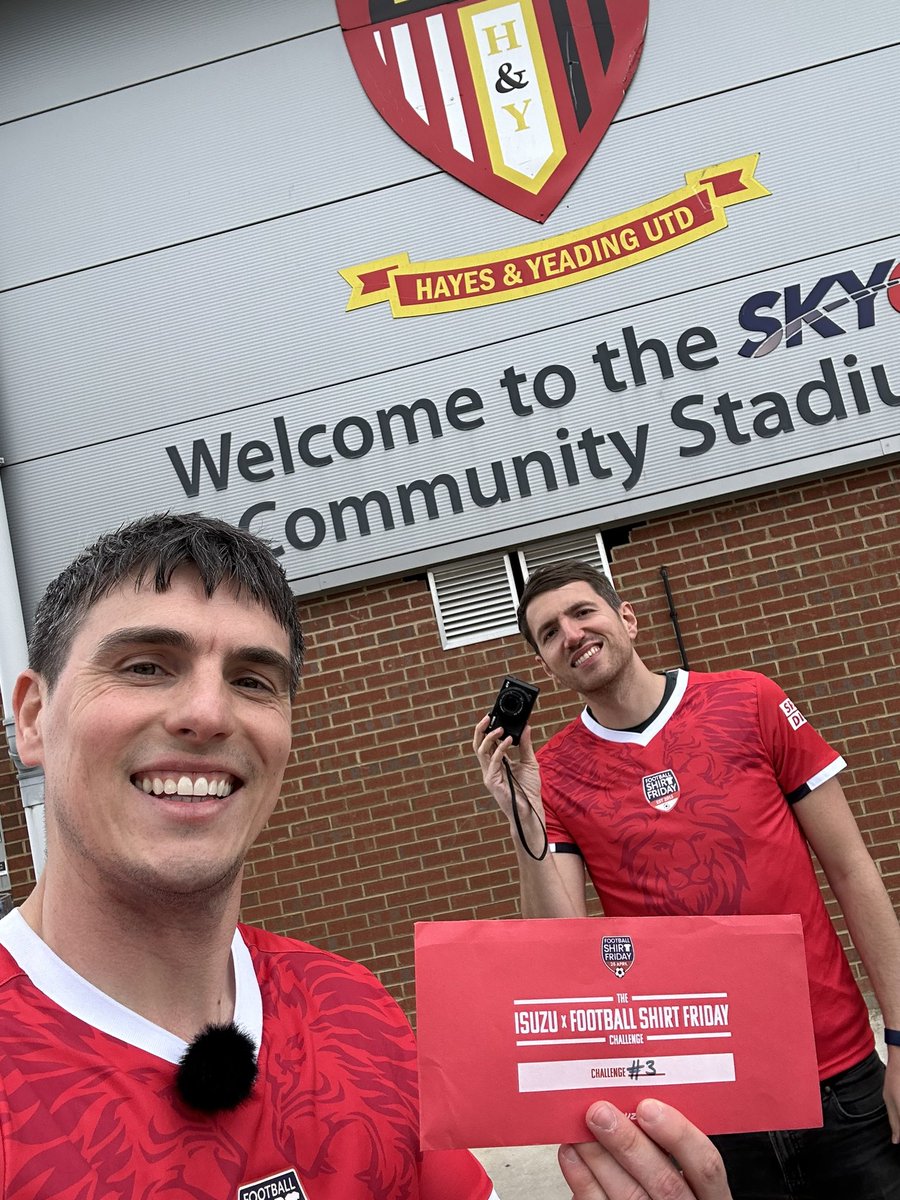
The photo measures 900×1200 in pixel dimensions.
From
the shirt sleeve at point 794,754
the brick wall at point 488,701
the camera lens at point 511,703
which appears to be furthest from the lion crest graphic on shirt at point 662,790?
the brick wall at point 488,701

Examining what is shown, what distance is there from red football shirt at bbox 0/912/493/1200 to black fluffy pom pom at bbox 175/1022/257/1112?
0.02 meters

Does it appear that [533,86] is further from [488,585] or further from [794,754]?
[794,754]

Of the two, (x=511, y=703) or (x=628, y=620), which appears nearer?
(x=511, y=703)

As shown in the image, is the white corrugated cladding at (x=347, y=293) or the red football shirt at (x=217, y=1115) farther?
the white corrugated cladding at (x=347, y=293)

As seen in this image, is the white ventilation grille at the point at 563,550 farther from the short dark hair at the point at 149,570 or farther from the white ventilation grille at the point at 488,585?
the short dark hair at the point at 149,570

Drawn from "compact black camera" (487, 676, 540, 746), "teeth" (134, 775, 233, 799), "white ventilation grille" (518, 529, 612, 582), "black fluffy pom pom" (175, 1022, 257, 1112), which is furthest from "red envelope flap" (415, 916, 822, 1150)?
"white ventilation grille" (518, 529, 612, 582)

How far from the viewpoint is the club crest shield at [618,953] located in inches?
49.5

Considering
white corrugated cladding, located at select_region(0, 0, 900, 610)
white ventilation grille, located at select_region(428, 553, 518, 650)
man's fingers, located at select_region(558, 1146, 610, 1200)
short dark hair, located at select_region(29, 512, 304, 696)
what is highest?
white corrugated cladding, located at select_region(0, 0, 900, 610)

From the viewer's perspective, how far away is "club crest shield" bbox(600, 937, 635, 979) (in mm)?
1257

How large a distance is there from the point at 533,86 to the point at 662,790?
468cm

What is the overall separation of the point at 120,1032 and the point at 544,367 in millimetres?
4852

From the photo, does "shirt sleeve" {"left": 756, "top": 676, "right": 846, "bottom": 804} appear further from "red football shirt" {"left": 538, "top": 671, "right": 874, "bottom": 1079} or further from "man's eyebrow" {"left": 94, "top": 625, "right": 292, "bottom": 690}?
"man's eyebrow" {"left": 94, "top": 625, "right": 292, "bottom": 690}

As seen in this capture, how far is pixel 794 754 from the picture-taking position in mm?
2402

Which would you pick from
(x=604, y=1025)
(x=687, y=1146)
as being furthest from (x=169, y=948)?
(x=687, y=1146)
